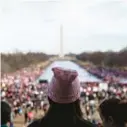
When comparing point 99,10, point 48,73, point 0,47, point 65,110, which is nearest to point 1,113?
point 65,110

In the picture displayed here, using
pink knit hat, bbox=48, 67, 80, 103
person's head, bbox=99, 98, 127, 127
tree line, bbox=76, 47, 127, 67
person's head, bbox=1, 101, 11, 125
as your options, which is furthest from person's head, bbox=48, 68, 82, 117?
tree line, bbox=76, 47, 127, 67

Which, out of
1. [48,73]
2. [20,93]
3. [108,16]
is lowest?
[20,93]

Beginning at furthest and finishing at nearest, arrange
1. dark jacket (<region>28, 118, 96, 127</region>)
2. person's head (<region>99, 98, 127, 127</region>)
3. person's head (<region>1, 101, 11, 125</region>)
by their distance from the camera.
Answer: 1. person's head (<region>1, 101, 11, 125</region>)
2. person's head (<region>99, 98, 127, 127</region>)
3. dark jacket (<region>28, 118, 96, 127</region>)

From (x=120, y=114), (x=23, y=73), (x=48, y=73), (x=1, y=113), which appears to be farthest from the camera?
(x=23, y=73)

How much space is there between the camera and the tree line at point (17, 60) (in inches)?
74.8

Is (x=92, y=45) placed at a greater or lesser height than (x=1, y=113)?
greater

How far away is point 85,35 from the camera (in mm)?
1900

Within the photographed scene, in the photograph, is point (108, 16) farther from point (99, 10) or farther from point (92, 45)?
point (92, 45)

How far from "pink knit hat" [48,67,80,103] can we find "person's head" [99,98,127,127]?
14 centimetres

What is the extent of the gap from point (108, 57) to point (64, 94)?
0.92 m

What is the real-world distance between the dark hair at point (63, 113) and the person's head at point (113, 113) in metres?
0.13

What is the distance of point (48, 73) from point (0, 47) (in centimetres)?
34

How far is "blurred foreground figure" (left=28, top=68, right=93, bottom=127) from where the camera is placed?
95 centimetres

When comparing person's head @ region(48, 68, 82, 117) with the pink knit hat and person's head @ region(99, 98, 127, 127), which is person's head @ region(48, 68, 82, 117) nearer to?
the pink knit hat
